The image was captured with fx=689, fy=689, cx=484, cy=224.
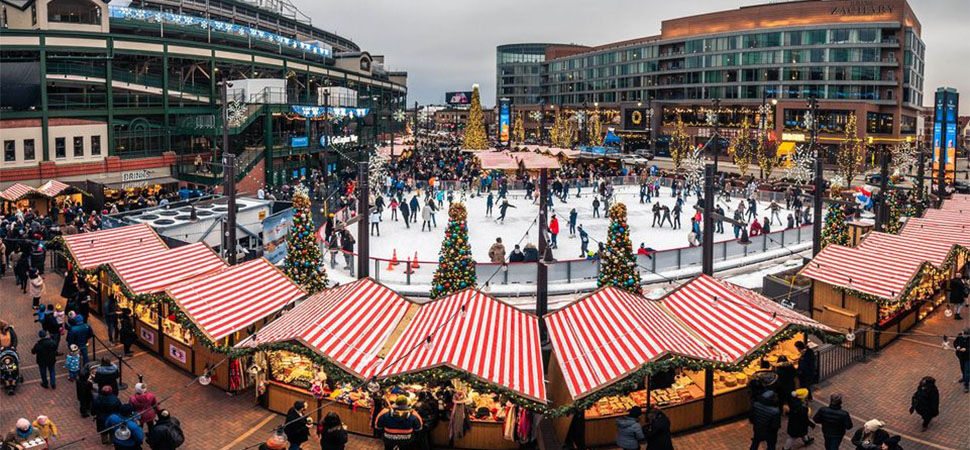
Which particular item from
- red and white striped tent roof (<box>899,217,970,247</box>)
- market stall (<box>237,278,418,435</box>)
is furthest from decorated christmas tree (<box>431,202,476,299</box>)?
red and white striped tent roof (<box>899,217,970,247</box>)

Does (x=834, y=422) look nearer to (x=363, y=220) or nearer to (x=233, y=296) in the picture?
(x=363, y=220)

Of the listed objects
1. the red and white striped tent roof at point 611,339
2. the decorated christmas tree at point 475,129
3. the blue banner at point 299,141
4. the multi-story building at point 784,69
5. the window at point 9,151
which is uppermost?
the multi-story building at point 784,69

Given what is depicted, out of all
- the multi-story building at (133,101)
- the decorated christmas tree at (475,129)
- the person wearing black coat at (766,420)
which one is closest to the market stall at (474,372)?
the person wearing black coat at (766,420)

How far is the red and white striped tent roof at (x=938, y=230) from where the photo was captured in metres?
21.5

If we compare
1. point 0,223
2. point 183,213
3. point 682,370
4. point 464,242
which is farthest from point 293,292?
point 0,223

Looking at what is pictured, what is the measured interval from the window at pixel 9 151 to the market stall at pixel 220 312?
28.8 metres

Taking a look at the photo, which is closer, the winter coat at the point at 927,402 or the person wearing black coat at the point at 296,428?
the person wearing black coat at the point at 296,428

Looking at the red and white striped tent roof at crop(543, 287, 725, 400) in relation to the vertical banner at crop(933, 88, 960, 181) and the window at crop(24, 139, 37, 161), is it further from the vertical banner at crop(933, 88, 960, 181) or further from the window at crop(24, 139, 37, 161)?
the window at crop(24, 139, 37, 161)

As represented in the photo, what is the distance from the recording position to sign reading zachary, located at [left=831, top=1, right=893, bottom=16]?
78.6 meters

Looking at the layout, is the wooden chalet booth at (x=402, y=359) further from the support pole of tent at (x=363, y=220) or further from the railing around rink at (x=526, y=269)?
the railing around rink at (x=526, y=269)

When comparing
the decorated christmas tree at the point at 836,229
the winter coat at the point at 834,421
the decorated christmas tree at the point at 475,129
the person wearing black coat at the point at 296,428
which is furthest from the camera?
the decorated christmas tree at the point at 475,129

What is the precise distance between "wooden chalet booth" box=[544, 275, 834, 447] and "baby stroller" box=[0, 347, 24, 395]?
34.9 feet

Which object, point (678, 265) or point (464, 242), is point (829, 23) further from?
point (464, 242)

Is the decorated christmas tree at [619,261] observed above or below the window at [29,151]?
below
